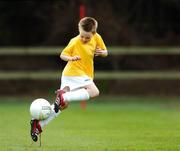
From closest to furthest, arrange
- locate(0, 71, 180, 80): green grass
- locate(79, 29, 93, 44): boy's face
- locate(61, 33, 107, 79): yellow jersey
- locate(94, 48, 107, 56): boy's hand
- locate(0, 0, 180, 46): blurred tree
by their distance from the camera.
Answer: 1. locate(79, 29, 93, 44): boy's face
2. locate(61, 33, 107, 79): yellow jersey
3. locate(94, 48, 107, 56): boy's hand
4. locate(0, 71, 180, 80): green grass
5. locate(0, 0, 180, 46): blurred tree

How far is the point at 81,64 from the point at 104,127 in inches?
115

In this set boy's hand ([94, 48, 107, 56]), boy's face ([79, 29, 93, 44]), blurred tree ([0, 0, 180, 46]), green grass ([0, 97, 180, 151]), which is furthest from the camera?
blurred tree ([0, 0, 180, 46])

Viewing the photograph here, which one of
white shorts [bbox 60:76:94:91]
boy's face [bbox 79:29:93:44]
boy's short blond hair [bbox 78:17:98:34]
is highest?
boy's short blond hair [bbox 78:17:98:34]

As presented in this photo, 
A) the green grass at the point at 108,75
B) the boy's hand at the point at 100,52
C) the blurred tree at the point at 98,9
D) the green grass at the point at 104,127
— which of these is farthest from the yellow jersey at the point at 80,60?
the blurred tree at the point at 98,9

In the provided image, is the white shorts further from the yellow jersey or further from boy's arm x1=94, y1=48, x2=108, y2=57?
boy's arm x1=94, y1=48, x2=108, y2=57

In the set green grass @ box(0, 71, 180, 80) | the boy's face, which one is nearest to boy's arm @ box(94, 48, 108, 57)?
the boy's face

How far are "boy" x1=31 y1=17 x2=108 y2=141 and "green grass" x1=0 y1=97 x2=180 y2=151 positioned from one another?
655mm

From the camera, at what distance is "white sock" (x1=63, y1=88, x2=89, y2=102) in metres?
10.3

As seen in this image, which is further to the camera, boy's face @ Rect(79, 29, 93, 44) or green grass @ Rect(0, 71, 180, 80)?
green grass @ Rect(0, 71, 180, 80)

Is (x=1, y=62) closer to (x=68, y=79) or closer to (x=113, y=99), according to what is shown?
(x=113, y=99)

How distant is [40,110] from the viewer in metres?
9.98

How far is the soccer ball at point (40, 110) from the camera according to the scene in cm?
995

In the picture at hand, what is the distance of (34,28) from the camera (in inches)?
914

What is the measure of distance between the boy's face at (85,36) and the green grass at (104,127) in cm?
135
